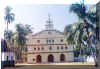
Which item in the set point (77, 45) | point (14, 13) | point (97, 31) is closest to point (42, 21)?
point (14, 13)

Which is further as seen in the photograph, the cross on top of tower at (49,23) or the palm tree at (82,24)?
the palm tree at (82,24)

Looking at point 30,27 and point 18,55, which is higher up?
point 30,27

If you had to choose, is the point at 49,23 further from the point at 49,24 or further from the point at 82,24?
the point at 82,24

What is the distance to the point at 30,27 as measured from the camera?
7.08 m

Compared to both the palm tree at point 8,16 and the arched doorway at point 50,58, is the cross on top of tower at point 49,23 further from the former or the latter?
the palm tree at point 8,16

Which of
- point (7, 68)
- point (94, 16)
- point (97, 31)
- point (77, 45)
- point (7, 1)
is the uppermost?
point (7, 1)

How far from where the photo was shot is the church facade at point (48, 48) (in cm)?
707

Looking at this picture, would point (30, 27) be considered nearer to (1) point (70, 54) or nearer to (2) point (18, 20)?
(2) point (18, 20)

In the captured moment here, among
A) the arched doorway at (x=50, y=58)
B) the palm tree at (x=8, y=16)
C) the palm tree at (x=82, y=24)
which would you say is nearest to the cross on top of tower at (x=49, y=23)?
the palm tree at (x=82, y=24)

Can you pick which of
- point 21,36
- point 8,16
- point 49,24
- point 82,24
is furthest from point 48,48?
point 8,16

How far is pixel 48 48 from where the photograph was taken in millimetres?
7113

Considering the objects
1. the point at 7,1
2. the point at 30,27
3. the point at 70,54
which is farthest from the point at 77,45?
the point at 7,1

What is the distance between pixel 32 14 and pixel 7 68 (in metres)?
1.87

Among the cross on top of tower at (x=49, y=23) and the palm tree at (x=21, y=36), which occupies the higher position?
the cross on top of tower at (x=49, y=23)
